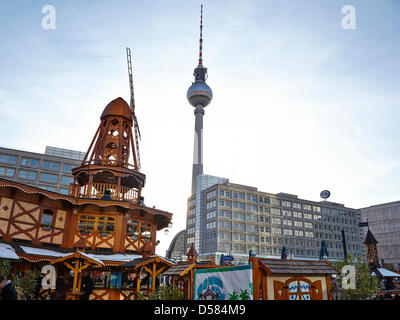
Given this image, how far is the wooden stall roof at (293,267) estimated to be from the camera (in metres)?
9.86

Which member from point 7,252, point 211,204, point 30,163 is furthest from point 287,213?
point 7,252

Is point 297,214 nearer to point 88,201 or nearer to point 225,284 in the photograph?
point 88,201

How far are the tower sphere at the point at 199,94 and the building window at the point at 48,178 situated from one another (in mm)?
84387

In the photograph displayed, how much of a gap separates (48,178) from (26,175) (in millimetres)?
5110

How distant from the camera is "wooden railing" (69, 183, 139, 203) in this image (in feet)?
88.6

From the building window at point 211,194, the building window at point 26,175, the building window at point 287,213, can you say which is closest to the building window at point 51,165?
the building window at point 26,175

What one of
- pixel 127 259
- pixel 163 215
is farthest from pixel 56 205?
pixel 163 215

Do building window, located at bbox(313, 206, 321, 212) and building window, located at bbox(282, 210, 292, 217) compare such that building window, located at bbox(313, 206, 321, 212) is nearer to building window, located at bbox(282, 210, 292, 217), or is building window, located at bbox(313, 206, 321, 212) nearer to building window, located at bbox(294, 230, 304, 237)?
building window, located at bbox(294, 230, 304, 237)

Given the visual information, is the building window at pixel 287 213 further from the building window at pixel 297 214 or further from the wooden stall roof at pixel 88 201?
the wooden stall roof at pixel 88 201

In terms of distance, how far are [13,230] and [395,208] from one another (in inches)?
4565

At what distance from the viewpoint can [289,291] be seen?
1024 centimetres

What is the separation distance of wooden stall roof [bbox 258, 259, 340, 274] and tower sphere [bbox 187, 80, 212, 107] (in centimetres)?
14213

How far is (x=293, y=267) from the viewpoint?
10594 millimetres

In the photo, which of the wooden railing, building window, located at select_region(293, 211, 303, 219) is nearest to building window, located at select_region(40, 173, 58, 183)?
the wooden railing
